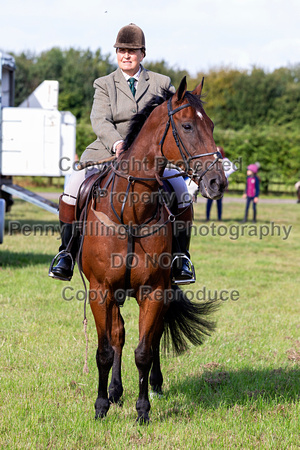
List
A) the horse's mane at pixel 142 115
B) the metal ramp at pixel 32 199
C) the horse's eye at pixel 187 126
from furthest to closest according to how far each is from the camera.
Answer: the metal ramp at pixel 32 199
the horse's mane at pixel 142 115
the horse's eye at pixel 187 126

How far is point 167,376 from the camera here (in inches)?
213

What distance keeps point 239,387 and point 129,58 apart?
10.2 ft

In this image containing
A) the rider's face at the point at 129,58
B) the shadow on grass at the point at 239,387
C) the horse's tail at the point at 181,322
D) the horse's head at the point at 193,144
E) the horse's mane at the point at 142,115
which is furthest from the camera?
the horse's tail at the point at 181,322

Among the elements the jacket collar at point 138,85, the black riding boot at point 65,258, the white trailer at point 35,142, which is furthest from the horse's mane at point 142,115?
the white trailer at point 35,142

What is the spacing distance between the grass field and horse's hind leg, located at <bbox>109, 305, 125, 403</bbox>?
122 millimetres

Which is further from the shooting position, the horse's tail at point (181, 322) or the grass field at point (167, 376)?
the horse's tail at point (181, 322)

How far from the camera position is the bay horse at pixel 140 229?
3879 millimetres

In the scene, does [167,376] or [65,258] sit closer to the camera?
[65,258]

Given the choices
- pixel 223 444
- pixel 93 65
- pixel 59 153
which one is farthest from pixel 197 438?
pixel 93 65

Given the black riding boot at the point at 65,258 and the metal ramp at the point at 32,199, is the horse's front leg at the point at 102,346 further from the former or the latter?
the metal ramp at the point at 32,199

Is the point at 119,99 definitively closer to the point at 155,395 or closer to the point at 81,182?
the point at 81,182

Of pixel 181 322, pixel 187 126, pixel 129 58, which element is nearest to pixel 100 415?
pixel 181 322

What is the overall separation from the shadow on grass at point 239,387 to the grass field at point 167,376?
1 cm

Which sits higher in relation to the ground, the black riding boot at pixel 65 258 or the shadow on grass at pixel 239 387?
the black riding boot at pixel 65 258
